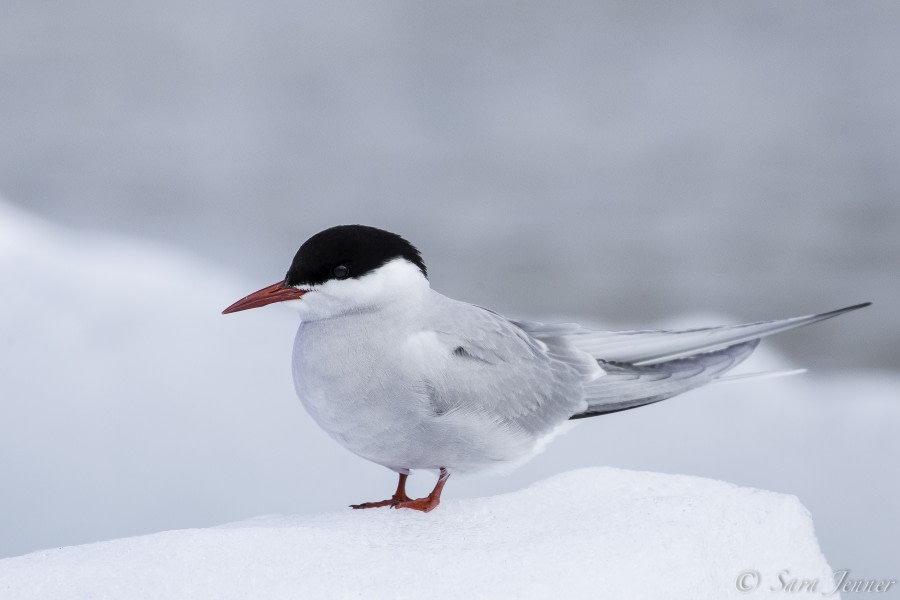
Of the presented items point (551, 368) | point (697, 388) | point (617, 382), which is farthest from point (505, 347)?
point (697, 388)

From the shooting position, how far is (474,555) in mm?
2084

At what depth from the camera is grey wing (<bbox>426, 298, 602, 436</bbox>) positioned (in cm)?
220

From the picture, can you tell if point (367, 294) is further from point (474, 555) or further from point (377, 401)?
point (474, 555)

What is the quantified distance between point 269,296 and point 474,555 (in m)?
0.66

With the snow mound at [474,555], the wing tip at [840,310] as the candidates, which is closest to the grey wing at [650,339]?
the wing tip at [840,310]

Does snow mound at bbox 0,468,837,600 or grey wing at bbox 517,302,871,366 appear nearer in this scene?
snow mound at bbox 0,468,837,600

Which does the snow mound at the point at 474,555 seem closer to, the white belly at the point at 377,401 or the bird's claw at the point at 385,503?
the bird's claw at the point at 385,503

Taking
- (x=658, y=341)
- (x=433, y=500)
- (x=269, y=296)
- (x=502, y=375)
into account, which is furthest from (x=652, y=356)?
(x=269, y=296)

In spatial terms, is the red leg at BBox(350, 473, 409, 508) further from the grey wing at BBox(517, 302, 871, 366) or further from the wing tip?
the wing tip

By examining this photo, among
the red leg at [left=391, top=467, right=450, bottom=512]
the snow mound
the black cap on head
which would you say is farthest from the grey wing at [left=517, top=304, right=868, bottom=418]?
the black cap on head

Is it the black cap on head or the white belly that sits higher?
the black cap on head

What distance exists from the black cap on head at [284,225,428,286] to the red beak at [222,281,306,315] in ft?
0.06

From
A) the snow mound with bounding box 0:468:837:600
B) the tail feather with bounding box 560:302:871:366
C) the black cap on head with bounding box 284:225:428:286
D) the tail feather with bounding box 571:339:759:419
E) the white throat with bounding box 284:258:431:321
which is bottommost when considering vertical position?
the snow mound with bounding box 0:468:837:600

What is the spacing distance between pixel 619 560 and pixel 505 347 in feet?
1.78
